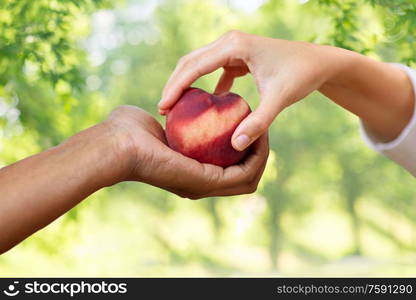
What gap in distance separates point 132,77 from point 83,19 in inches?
299

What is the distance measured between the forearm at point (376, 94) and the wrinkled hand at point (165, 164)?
475 mm

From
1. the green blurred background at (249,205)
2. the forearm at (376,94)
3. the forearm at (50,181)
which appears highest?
the green blurred background at (249,205)

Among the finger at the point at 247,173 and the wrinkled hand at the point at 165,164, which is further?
the finger at the point at 247,173

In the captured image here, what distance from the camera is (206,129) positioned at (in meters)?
2.03

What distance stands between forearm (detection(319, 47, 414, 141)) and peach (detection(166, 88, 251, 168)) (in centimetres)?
48

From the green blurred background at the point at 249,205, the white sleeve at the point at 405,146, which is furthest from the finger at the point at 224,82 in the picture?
the green blurred background at the point at 249,205

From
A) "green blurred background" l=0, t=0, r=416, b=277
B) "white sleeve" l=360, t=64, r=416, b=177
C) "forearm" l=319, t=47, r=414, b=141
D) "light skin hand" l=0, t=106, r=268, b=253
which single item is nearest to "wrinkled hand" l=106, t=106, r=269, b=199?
"light skin hand" l=0, t=106, r=268, b=253

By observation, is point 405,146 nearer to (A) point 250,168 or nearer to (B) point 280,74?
(A) point 250,168

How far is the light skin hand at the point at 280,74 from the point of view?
6.12 ft

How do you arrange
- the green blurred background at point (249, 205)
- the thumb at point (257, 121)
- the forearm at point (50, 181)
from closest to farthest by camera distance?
the forearm at point (50, 181) → the thumb at point (257, 121) → the green blurred background at point (249, 205)

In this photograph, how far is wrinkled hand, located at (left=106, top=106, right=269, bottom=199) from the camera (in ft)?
6.19

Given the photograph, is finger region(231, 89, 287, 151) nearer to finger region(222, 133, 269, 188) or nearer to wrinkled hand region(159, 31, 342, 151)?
wrinkled hand region(159, 31, 342, 151)

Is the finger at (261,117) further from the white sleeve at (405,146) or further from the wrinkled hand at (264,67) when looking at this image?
the white sleeve at (405,146)

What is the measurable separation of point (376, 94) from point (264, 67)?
0.73 m
